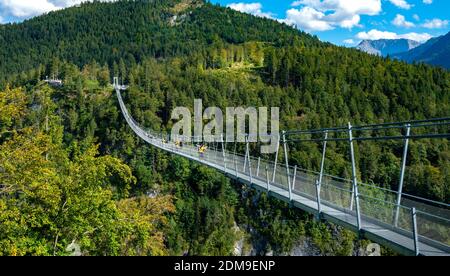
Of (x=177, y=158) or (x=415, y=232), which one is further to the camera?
(x=177, y=158)

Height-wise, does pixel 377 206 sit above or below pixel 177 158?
above

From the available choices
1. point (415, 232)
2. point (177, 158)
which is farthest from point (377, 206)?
point (177, 158)

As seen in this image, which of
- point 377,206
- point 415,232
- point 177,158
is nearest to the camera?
point 415,232

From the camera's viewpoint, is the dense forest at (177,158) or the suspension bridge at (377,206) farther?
the dense forest at (177,158)

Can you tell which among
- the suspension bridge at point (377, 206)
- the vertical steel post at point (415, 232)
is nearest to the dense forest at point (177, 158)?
the suspension bridge at point (377, 206)

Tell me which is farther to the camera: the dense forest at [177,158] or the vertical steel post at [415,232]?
the dense forest at [177,158]

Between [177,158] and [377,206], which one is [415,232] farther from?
[177,158]

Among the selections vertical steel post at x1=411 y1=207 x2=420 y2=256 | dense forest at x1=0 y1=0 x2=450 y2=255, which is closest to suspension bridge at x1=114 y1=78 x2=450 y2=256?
vertical steel post at x1=411 y1=207 x2=420 y2=256

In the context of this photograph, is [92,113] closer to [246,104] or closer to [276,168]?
[246,104]

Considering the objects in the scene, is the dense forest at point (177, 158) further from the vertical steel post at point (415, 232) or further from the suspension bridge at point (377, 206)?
the vertical steel post at point (415, 232)
